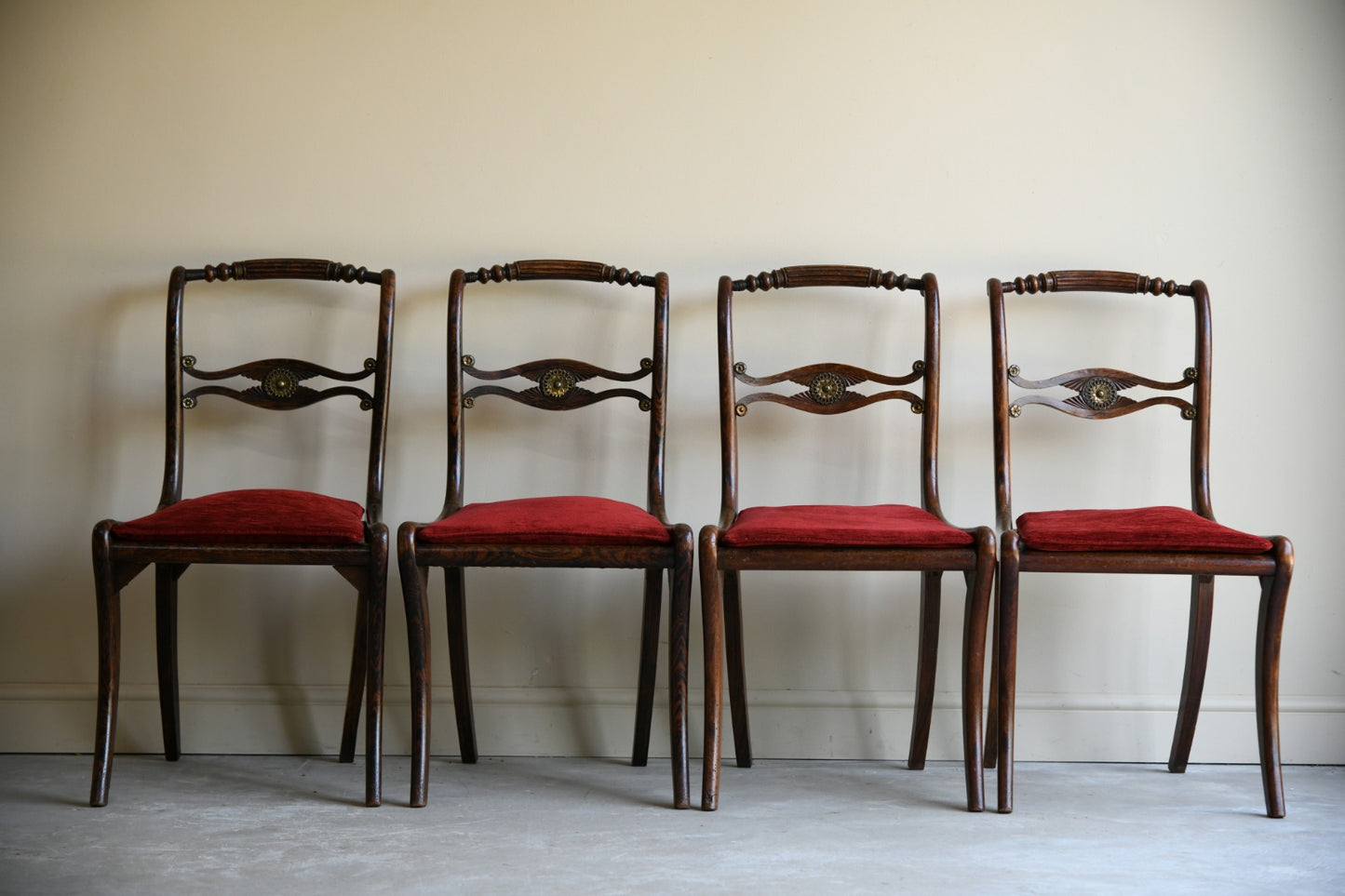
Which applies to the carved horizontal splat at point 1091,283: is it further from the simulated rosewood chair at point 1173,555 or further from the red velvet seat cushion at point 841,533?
the red velvet seat cushion at point 841,533

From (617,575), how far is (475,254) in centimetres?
85

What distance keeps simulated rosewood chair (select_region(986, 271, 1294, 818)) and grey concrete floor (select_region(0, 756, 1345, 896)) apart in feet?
0.52

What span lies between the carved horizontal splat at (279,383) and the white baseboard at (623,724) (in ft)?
2.25

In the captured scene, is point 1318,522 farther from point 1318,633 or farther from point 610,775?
point 610,775

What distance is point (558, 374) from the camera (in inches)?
105

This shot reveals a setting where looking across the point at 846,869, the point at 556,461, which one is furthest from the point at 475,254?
the point at 846,869

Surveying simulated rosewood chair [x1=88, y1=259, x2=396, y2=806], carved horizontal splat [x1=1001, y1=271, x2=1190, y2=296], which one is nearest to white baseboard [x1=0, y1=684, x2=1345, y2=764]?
simulated rosewood chair [x1=88, y1=259, x2=396, y2=806]

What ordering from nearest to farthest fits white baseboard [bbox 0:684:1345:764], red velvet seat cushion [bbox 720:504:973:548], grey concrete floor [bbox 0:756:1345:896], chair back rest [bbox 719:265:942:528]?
grey concrete floor [bbox 0:756:1345:896] < red velvet seat cushion [bbox 720:504:973:548] < chair back rest [bbox 719:265:942:528] < white baseboard [bbox 0:684:1345:764]

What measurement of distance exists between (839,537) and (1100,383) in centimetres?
86

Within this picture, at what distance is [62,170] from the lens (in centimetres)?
283

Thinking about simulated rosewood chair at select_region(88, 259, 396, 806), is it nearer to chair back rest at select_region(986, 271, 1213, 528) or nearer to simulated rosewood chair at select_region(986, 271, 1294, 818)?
simulated rosewood chair at select_region(986, 271, 1294, 818)

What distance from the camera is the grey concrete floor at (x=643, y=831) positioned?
188 cm

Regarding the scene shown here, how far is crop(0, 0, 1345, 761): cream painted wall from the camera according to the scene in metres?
2.81

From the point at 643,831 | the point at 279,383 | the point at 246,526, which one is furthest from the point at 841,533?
the point at 279,383
